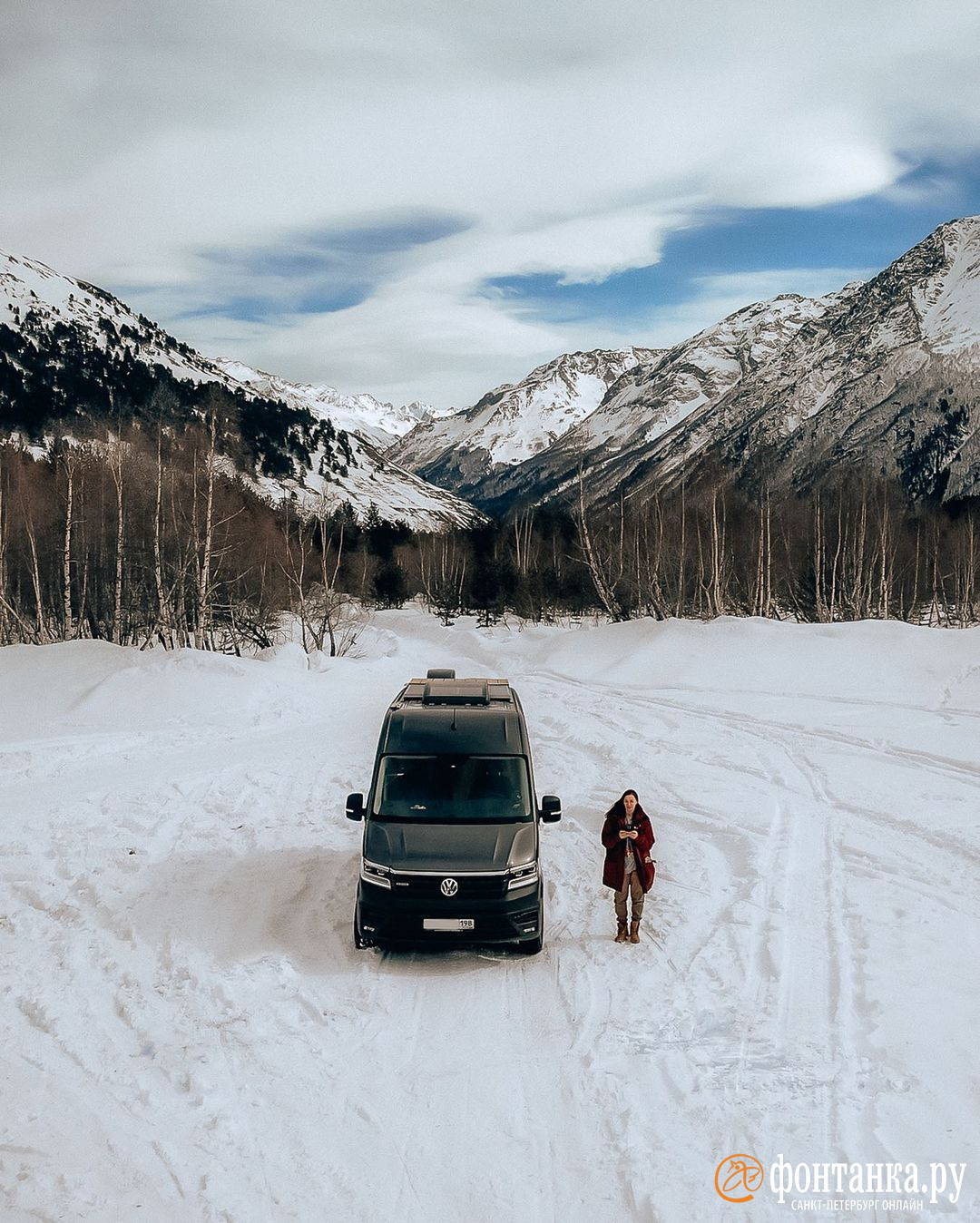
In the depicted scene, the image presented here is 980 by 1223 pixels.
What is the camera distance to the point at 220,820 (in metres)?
12.4

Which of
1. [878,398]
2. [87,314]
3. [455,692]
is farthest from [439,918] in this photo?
[87,314]

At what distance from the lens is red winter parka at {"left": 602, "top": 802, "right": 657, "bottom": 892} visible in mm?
8148

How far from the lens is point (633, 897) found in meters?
8.16

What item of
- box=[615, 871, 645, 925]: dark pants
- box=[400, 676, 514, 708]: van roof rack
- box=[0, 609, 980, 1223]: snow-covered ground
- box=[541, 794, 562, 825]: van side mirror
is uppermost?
box=[400, 676, 514, 708]: van roof rack

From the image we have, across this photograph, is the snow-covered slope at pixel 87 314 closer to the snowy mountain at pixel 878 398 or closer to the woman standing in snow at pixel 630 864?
the snowy mountain at pixel 878 398

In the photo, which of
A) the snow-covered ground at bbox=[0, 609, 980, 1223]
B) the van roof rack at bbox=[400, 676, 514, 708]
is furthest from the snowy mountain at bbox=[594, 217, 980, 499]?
the van roof rack at bbox=[400, 676, 514, 708]

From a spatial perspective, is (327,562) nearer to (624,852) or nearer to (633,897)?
(624,852)

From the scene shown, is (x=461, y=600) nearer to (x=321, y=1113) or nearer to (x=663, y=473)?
(x=321, y=1113)

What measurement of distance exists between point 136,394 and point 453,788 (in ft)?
436

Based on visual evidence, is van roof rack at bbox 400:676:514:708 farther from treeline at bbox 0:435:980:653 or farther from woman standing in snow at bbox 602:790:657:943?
treeline at bbox 0:435:980:653

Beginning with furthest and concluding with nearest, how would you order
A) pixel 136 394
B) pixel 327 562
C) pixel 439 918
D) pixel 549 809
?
pixel 136 394 → pixel 327 562 → pixel 549 809 → pixel 439 918

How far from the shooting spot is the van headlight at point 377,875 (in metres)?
7.69

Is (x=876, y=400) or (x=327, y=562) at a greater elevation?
(x=876, y=400)

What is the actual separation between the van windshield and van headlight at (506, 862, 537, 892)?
2.05ft
